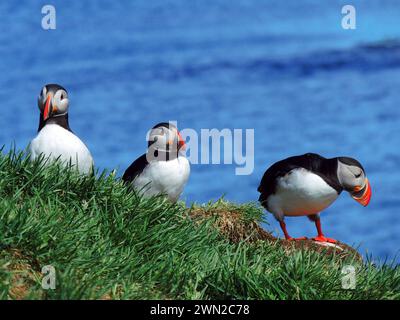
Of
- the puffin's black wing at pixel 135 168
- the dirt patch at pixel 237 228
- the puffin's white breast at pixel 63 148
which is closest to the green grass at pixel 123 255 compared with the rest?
the puffin's white breast at pixel 63 148

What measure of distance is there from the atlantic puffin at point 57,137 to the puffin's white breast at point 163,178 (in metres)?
0.50

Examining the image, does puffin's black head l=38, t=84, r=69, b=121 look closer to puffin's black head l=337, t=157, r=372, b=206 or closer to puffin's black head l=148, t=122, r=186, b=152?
puffin's black head l=148, t=122, r=186, b=152

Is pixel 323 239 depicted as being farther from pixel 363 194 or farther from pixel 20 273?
pixel 20 273

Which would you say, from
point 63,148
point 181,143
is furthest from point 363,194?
point 63,148

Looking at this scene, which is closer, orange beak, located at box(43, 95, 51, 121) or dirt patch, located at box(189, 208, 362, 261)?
orange beak, located at box(43, 95, 51, 121)

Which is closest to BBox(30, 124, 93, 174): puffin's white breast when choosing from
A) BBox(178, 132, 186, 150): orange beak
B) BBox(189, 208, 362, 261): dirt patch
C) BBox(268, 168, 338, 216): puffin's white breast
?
BBox(178, 132, 186, 150): orange beak

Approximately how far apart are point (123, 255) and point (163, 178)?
178cm

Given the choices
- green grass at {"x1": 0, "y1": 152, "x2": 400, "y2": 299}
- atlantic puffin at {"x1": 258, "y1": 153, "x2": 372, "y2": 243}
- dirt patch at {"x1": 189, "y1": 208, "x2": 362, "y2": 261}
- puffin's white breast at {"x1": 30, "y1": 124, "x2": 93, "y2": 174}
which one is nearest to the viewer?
green grass at {"x1": 0, "y1": 152, "x2": 400, "y2": 299}

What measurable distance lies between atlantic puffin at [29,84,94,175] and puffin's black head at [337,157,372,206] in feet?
9.40

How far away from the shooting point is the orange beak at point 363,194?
9.41m

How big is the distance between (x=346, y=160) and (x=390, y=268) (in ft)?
8.91

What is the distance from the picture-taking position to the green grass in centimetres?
579

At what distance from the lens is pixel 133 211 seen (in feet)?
22.7
